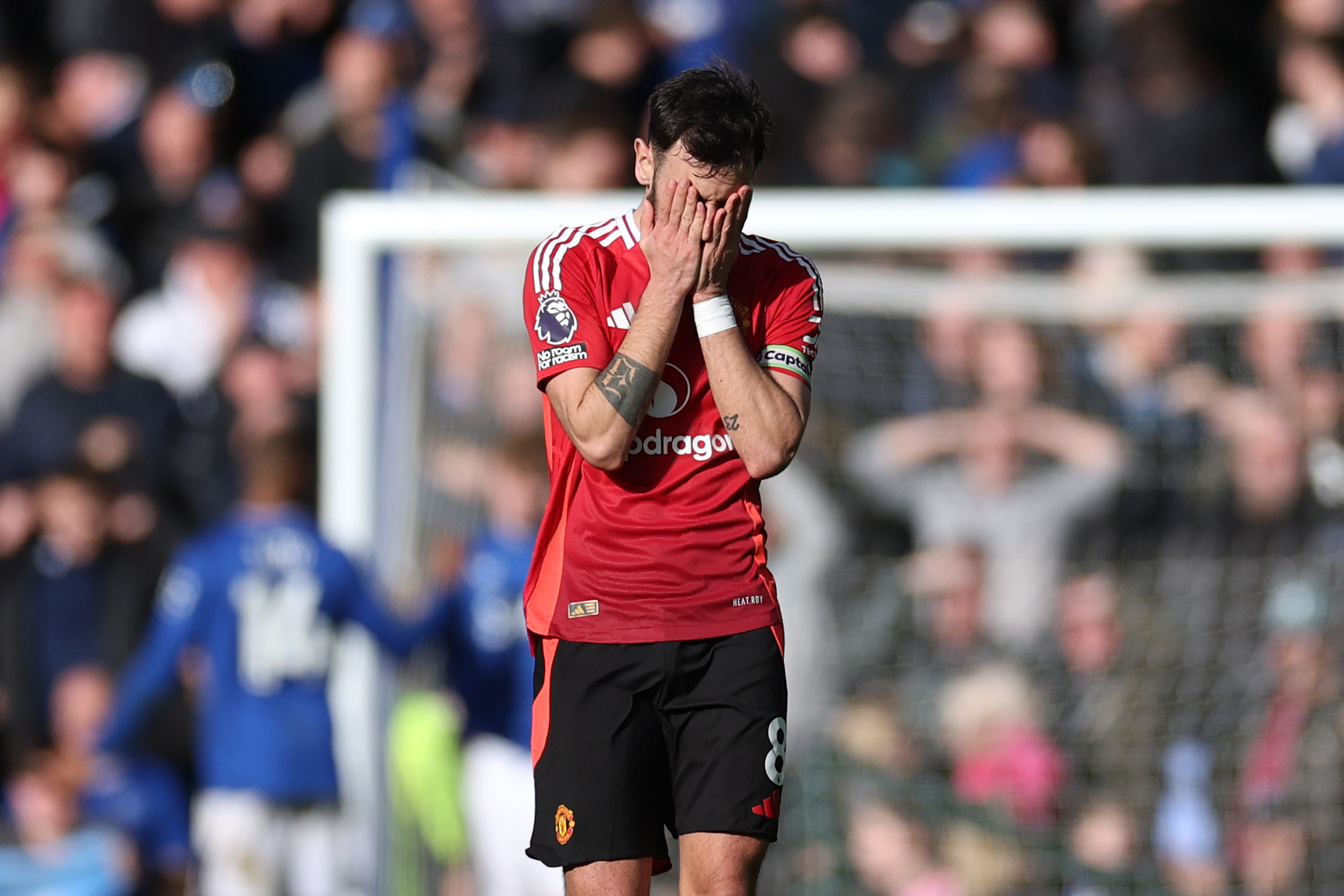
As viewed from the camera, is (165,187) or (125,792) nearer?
(125,792)

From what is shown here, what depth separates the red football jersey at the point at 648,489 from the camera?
125 inches

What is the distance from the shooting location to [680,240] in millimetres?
3047

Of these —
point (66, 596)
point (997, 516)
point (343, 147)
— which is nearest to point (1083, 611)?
point (997, 516)

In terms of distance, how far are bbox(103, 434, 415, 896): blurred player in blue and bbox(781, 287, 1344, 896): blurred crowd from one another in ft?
6.52

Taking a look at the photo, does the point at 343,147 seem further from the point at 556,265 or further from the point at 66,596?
the point at 556,265

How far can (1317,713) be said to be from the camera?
21.1 ft

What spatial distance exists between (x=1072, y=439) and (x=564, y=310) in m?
4.07

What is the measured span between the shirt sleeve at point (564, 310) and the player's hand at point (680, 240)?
0.64ft

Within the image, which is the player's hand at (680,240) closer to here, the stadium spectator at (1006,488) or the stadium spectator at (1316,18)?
the stadium spectator at (1006,488)

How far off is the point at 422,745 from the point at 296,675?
65 cm

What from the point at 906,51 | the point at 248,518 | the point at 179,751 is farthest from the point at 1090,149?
the point at 179,751

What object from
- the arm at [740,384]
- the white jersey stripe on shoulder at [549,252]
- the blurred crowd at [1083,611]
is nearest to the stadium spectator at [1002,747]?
the blurred crowd at [1083,611]

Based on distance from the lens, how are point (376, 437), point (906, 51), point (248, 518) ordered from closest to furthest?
1. point (376, 437)
2. point (248, 518)
3. point (906, 51)

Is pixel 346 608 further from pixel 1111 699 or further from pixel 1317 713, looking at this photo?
pixel 1317 713
